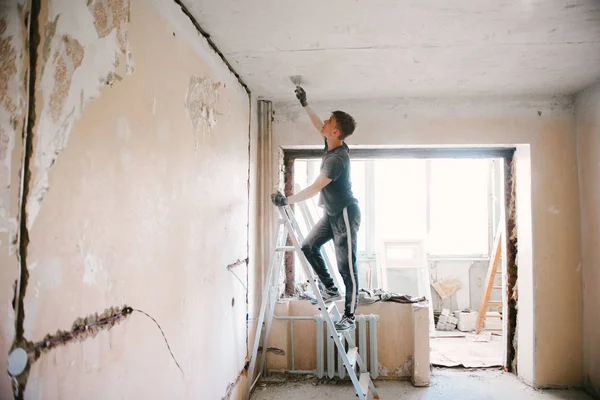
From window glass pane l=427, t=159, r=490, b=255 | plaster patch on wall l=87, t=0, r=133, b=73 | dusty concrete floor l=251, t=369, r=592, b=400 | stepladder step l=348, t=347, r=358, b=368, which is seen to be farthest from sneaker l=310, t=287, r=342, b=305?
→ window glass pane l=427, t=159, r=490, b=255

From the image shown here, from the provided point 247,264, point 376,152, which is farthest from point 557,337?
point 247,264

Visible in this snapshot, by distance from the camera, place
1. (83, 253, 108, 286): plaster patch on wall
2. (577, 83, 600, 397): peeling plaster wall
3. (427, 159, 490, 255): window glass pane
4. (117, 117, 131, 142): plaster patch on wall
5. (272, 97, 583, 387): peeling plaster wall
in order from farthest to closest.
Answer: (427, 159, 490, 255): window glass pane → (272, 97, 583, 387): peeling plaster wall → (577, 83, 600, 397): peeling plaster wall → (117, 117, 131, 142): plaster patch on wall → (83, 253, 108, 286): plaster patch on wall

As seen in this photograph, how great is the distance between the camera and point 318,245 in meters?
2.83

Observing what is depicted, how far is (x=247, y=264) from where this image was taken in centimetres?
308

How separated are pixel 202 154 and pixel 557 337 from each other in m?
3.16

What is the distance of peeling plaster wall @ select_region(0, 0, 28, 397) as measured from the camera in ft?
2.85

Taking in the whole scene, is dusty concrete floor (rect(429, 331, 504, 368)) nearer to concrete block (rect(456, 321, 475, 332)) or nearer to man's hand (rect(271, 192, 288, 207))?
concrete block (rect(456, 321, 475, 332))

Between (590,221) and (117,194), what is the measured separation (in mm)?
3434

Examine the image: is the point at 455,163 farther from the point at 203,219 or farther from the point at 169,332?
the point at 169,332

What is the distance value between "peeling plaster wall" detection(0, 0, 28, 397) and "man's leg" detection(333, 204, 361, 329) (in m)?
2.00

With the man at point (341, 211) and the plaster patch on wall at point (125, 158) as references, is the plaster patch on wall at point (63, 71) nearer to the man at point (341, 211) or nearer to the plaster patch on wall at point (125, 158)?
the plaster patch on wall at point (125, 158)

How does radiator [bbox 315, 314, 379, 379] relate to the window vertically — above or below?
below

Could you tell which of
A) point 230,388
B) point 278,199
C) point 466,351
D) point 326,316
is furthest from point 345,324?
point 466,351

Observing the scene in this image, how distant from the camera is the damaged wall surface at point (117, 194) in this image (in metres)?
0.94
